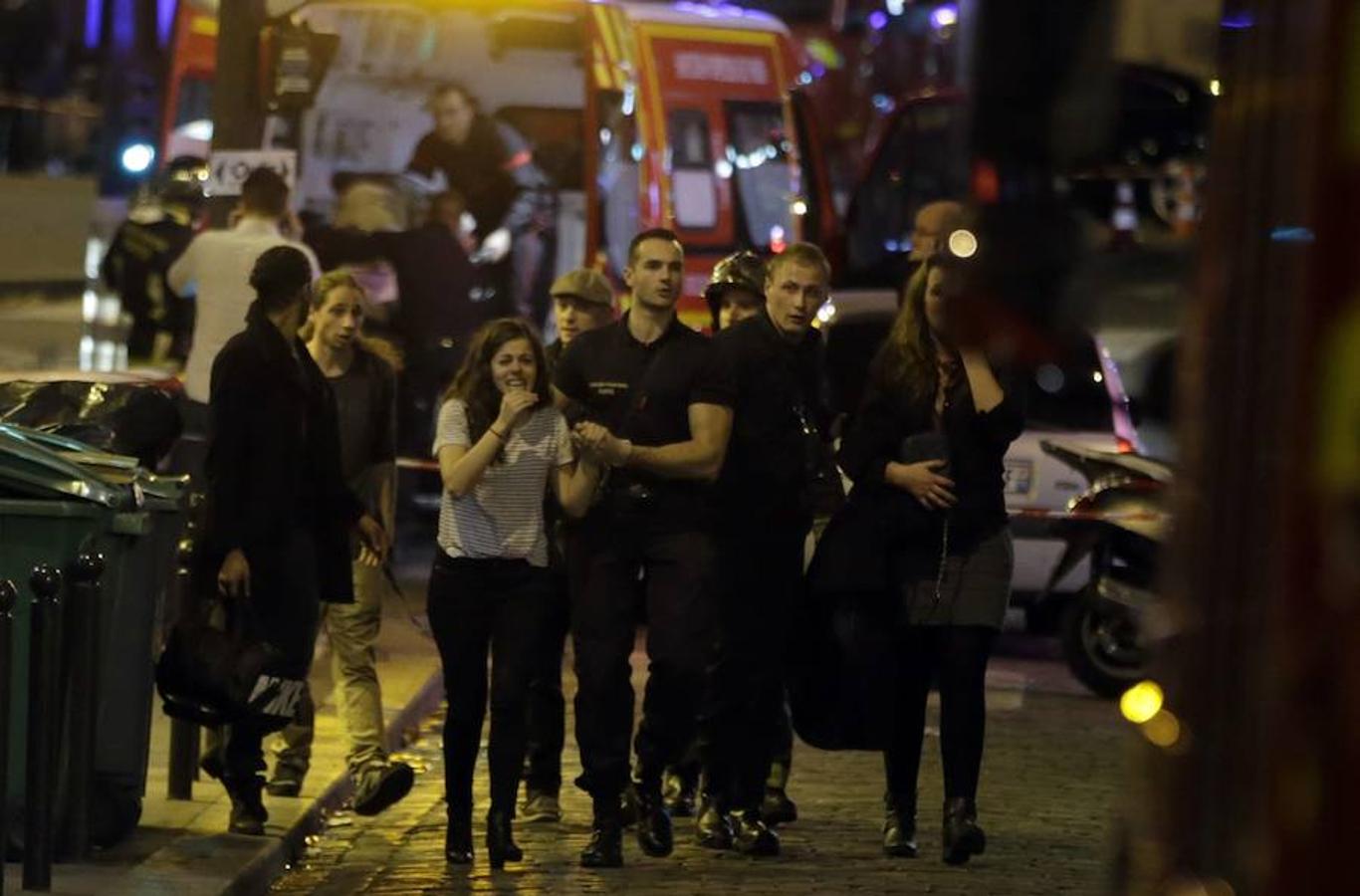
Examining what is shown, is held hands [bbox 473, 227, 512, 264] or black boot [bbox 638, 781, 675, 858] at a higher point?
held hands [bbox 473, 227, 512, 264]

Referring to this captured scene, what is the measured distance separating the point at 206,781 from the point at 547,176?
13044 mm

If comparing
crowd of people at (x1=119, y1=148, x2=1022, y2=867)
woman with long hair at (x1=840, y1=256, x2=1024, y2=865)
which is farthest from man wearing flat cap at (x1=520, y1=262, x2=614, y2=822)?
woman with long hair at (x1=840, y1=256, x2=1024, y2=865)

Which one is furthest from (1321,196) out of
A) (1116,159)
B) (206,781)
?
(206,781)

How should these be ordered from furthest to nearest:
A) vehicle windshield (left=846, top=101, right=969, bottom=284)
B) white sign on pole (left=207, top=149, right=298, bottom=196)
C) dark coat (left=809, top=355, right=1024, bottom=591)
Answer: vehicle windshield (left=846, top=101, right=969, bottom=284), white sign on pole (left=207, top=149, right=298, bottom=196), dark coat (left=809, top=355, right=1024, bottom=591)

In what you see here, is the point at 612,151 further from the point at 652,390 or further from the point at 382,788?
the point at 652,390

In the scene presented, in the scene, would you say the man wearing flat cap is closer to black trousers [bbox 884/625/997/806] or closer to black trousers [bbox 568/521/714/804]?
black trousers [bbox 568/521/714/804]

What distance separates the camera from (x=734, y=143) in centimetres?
2756

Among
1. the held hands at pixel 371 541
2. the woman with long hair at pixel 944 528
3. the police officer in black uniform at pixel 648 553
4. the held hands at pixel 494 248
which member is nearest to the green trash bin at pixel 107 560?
the held hands at pixel 371 541

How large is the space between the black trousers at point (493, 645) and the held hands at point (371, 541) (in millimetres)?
701

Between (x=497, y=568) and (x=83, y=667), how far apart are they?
4.98 feet

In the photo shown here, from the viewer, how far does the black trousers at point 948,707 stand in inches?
381

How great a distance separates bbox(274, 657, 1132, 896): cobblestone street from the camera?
30.8 ft

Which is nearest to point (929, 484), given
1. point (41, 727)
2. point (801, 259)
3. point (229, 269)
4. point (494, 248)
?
point (801, 259)

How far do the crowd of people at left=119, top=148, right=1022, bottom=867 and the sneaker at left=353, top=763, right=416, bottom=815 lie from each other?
49 cm
